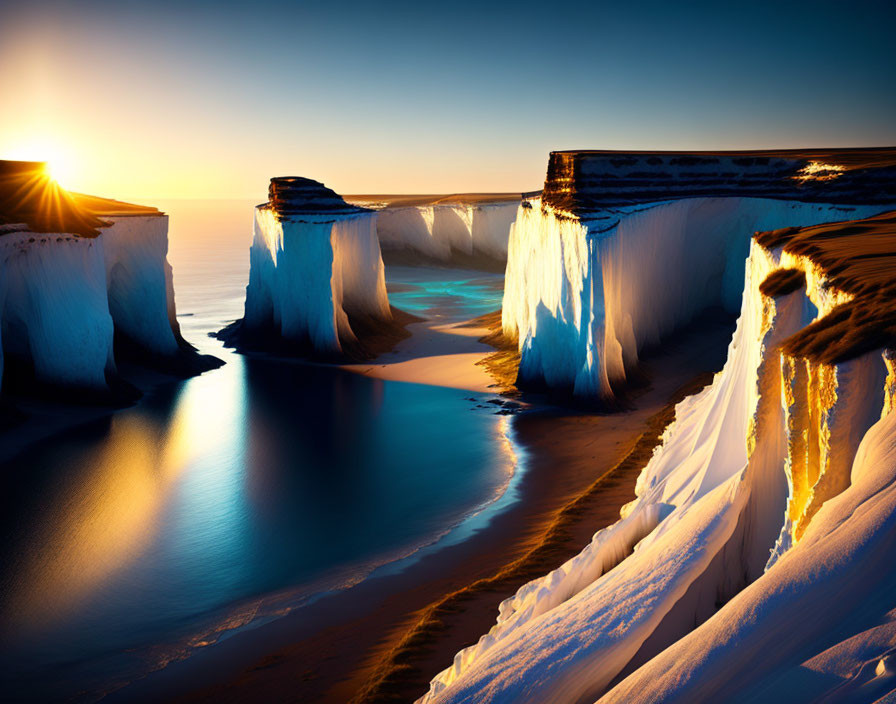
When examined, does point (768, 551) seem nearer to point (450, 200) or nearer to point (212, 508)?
point (212, 508)

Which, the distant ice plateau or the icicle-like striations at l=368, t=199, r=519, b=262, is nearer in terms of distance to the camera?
the distant ice plateau

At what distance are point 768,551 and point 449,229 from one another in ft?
159

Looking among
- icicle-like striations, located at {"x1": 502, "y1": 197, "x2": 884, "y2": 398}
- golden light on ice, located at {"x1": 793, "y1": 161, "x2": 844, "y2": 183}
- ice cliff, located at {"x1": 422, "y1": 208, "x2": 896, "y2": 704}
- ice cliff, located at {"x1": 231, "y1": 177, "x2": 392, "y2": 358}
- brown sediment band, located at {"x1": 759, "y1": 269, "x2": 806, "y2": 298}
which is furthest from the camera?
ice cliff, located at {"x1": 231, "y1": 177, "x2": 392, "y2": 358}

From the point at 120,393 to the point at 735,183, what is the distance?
57.4ft

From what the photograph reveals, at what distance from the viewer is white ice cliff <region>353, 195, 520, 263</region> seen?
51.5 m

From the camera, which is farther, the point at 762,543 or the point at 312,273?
the point at 312,273

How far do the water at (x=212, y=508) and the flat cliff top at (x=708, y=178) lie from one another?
6.00 meters

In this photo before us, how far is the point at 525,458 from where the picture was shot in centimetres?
1428

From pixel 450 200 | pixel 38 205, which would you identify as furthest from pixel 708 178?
pixel 450 200

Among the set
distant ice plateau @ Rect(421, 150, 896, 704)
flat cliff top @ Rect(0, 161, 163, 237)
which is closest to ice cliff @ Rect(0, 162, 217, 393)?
flat cliff top @ Rect(0, 161, 163, 237)

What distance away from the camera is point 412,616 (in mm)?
8461

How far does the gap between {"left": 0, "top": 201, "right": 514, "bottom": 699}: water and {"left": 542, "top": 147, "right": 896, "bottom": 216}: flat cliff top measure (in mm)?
5996

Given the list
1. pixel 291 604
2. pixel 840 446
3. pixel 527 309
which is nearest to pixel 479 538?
pixel 291 604

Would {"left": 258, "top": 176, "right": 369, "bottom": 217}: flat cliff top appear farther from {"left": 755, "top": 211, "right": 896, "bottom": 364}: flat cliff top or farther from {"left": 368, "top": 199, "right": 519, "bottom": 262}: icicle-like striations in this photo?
{"left": 368, "top": 199, "right": 519, "bottom": 262}: icicle-like striations
